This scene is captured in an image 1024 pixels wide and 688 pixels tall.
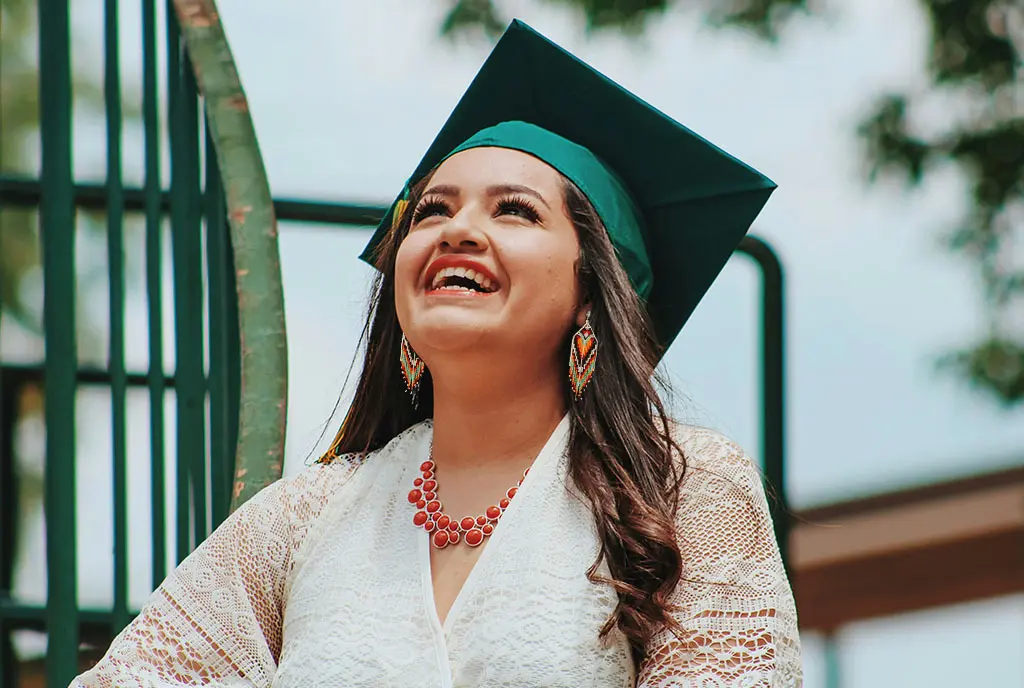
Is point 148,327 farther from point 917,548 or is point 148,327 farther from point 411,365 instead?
point 917,548

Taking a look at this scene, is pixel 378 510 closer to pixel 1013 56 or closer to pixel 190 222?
pixel 190 222

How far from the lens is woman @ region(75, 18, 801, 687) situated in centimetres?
289

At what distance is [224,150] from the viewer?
12.0 feet

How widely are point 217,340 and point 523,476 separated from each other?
2.68ft

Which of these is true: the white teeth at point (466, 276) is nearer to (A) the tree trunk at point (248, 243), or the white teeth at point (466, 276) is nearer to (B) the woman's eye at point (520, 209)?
(B) the woman's eye at point (520, 209)

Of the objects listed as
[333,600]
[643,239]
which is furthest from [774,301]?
[333,600]

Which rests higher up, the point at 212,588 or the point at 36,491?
the point at 36,491

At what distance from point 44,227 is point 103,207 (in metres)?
0.21

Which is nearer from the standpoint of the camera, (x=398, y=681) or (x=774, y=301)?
(x=398, y=681)

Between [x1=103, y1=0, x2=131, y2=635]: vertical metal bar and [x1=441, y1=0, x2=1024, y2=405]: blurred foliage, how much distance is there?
3322 mm

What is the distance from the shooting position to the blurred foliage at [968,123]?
6922mm

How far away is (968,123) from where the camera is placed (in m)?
7.08

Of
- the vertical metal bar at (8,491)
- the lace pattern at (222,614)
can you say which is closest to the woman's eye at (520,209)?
the lace pattern at (222,614)

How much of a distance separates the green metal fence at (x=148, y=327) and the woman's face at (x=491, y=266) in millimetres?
626
